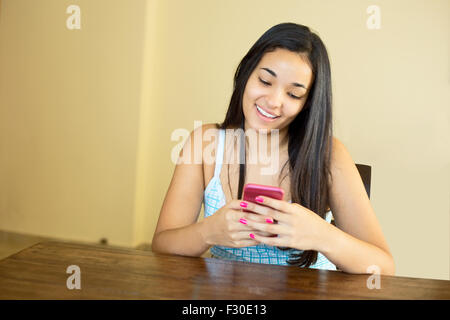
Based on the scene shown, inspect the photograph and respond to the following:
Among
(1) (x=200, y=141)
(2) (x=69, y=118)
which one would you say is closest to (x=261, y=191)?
(1) (x=200, y=141)

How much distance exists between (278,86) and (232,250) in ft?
1.69

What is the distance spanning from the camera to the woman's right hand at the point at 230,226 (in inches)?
41.5

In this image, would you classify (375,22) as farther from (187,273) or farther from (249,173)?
(187,273)

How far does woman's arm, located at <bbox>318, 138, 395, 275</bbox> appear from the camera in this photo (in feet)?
3.57

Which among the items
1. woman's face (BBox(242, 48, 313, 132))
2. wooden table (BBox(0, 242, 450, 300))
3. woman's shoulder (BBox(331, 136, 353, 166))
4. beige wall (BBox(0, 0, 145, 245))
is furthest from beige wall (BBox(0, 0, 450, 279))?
wooden table (BBox(0, 242, 450, 300))

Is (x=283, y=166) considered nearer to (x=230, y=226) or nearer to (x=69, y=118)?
(x=230, y=226)

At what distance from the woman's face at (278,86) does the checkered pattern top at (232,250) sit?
21 centimetres

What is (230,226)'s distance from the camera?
1.07 meters

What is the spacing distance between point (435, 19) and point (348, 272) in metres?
2.41

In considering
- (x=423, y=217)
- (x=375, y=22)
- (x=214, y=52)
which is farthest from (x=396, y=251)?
(x=214, y=52)

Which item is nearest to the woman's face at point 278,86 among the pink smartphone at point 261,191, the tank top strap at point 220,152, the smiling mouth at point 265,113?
the smiling mouth at point 265,113

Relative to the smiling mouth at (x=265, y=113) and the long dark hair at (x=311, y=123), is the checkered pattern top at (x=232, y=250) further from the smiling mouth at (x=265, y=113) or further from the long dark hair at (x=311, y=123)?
the smiling mouth at (x=265, y=113)

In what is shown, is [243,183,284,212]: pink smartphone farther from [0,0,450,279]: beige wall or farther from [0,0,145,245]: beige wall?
[0,0,145,245]: beige wall

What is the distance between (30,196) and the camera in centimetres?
360
